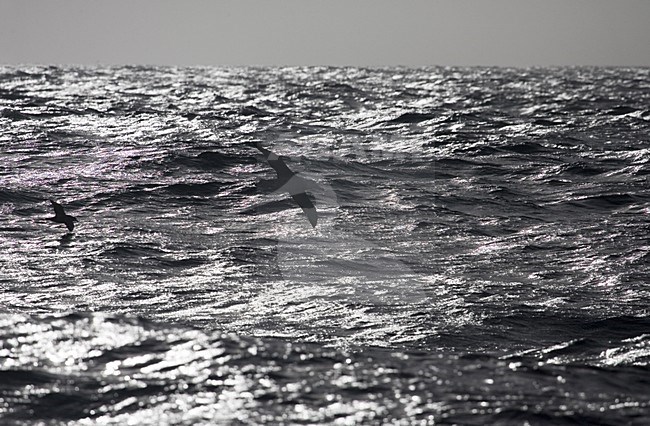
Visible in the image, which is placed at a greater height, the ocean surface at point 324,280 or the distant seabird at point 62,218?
the distant seabird at point 62,218

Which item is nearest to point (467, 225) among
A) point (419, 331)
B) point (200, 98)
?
point (419, 331)

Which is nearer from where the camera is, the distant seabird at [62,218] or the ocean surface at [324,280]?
the ocean surface at [324,280]

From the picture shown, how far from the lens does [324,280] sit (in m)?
13.1

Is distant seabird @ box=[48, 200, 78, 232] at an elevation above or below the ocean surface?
above

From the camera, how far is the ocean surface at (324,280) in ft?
23.2

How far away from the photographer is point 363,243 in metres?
15.6

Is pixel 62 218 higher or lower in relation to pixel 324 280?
higher

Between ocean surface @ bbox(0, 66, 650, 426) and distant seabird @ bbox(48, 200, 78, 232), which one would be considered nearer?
ocean surface @ bbox(0, 66, 650, 426)

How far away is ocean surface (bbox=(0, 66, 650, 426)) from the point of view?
7086 millimetres

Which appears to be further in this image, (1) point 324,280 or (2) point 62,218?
(2) point 62,218

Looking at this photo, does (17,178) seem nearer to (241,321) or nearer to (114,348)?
(241,321)

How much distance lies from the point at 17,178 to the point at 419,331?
1356cm

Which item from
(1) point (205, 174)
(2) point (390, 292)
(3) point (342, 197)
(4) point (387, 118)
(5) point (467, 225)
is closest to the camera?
(2) point (390, 292)

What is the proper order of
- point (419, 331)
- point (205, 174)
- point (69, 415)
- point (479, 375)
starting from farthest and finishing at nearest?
point (205, 174)
point (419, 331)
point (479, 375)
point (69, 415)
